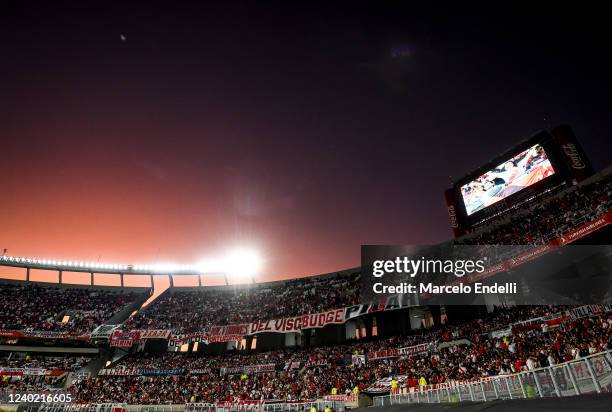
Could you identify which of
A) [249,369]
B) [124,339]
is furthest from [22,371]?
[249,369]

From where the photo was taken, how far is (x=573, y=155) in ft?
102

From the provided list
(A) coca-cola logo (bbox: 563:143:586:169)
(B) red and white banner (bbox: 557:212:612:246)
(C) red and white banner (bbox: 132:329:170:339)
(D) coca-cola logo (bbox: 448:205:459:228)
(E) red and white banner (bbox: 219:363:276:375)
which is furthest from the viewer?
(C) red and white banner (bbox: 132:329:170:339)

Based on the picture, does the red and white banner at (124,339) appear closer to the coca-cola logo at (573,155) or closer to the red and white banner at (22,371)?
the red and white banner at (22,371)

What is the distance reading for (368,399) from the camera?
23344 millimetres

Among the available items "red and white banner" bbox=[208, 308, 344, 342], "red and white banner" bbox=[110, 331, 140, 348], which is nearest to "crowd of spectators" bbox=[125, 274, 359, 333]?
"red and white banner" bbox=[208, 308, 344, 342]

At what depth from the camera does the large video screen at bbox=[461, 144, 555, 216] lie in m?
33.3

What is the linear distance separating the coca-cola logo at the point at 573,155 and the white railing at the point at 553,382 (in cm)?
2607

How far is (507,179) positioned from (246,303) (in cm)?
3736

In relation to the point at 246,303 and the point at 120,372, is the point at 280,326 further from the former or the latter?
the point at 120,372

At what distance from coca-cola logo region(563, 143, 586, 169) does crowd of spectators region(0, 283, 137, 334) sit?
60.8m

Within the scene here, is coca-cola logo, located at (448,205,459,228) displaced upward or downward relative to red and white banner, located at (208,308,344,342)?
upward

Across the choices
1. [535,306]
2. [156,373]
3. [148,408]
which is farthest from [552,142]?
[156,373]

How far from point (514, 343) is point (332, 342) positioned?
22667 mm

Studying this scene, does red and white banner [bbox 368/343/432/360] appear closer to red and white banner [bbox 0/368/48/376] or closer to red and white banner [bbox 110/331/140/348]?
red and white banner [bbox 110/331/140/348]
